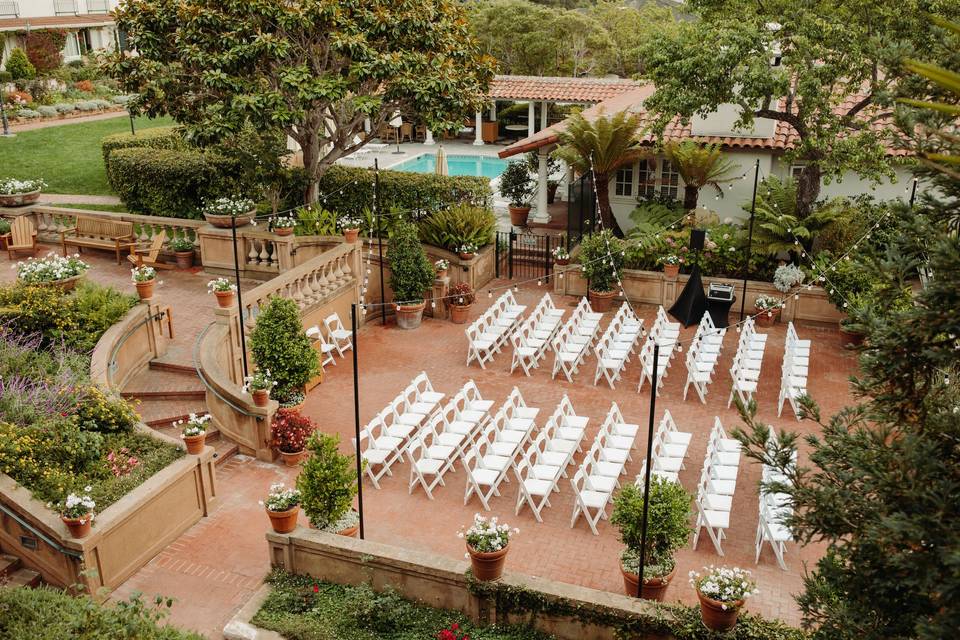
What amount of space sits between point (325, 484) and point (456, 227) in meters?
10.2

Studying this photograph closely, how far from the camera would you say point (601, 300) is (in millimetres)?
18672

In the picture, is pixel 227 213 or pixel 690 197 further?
pixel 690 197

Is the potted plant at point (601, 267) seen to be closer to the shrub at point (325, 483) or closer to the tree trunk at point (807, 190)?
the tree trunk at point (807, 190)

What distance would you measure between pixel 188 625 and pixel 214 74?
1085 centimetres

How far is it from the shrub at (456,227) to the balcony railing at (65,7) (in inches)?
1291

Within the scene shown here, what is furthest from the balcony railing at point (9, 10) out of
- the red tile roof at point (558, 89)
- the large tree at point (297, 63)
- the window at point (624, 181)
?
the window at point (624, 181)

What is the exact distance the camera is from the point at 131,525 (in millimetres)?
10125

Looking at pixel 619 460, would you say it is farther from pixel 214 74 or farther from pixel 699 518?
pixel 214 74

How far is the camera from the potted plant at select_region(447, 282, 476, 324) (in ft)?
59.7

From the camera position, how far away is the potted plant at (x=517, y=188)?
79.9 ft

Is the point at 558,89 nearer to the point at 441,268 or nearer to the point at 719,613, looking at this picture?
the point at 441,268

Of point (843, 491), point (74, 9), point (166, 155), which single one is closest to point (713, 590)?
point (843, 491)

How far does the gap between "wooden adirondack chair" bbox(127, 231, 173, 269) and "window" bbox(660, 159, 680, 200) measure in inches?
470

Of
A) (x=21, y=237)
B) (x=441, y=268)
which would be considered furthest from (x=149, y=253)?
(x=441, y=268)
